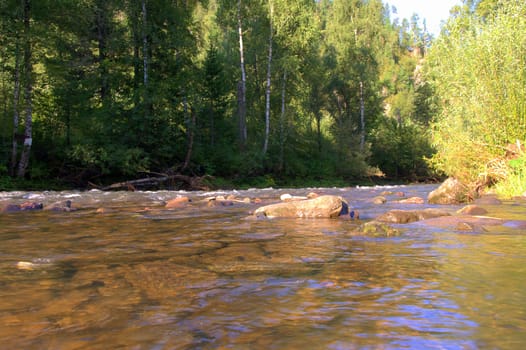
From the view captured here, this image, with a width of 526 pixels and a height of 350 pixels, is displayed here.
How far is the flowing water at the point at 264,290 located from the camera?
2629mm

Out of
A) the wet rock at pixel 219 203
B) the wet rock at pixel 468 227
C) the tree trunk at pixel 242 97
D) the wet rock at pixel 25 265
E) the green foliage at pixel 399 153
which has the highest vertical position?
the tree trunk at pixel 242 97

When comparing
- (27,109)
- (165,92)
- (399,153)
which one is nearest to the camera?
(27,109)

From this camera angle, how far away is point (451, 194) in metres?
12.3

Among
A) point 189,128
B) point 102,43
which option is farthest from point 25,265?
point 102,43

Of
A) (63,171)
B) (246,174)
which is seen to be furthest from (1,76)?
(246,174)

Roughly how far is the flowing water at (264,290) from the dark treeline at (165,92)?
14651 millimetres

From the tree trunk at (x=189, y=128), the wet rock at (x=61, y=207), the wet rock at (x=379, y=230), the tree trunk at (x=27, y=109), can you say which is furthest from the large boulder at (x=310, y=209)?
the tree trunk at (x=189, y=128)

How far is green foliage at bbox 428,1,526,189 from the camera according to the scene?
1273 cm

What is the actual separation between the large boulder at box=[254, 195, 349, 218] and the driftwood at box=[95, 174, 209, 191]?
37.9 ft

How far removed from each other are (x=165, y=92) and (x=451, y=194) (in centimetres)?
1575

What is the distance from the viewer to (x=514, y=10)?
14180 millimetres

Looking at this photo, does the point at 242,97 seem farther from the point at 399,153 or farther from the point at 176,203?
the point at 399,153

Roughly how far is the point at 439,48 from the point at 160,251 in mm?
13748

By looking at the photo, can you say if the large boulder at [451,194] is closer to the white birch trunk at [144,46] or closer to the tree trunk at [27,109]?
the white birch trunk at [144,46]
